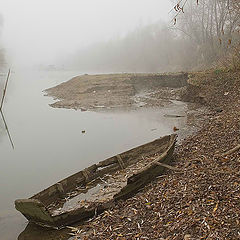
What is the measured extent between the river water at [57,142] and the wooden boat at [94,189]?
839mm

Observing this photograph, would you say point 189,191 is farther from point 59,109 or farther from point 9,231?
point 59,109

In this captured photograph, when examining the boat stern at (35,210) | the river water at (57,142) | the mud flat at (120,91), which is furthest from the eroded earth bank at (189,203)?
the mud flat at (120,91)

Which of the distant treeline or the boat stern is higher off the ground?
the distant treeline

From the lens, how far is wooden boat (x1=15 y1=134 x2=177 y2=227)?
5.32 meters

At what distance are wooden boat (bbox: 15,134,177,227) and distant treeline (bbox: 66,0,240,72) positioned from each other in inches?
548

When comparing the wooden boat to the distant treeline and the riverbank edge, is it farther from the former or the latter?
the distant treeline

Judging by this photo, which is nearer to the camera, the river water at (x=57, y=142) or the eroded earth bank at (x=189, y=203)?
the eroded earth bank at (x=189, y=203)

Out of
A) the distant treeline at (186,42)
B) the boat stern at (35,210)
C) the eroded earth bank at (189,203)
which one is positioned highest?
the distant treeline at (186,42)

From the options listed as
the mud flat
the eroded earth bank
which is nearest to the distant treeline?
the mud flat

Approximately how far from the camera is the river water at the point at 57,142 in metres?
7.96

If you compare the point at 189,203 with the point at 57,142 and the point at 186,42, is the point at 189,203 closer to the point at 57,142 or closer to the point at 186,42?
the point at 57,142

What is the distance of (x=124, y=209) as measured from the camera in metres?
5.49

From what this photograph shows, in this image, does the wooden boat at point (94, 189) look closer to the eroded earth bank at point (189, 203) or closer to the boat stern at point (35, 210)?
the boat stern at point (35, 210)

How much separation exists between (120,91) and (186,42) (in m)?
17.0
